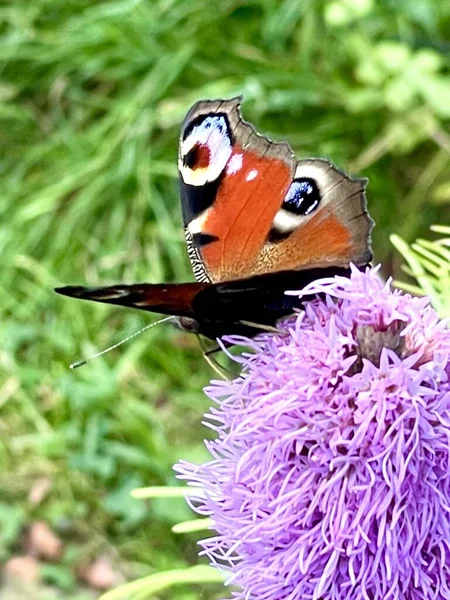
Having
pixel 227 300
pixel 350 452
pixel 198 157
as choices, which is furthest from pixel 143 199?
pixel 350 452

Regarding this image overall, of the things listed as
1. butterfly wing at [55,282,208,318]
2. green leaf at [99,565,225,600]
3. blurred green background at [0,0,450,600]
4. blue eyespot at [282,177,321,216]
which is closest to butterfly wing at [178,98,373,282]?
blue eyespot at [282,177,321,216]

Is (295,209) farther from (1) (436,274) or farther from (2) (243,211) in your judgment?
(1) (436,274)

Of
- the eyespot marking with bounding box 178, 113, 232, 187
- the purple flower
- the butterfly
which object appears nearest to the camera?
the purple flower

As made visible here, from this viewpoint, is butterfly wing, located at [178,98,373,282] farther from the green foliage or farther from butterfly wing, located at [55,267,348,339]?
the green foliage

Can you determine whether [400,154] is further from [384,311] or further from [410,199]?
[384,311]

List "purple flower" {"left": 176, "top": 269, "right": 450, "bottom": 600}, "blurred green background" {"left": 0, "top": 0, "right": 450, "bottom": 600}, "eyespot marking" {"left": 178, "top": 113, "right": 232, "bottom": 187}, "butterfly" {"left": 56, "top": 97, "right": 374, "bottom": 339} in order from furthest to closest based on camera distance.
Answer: "blurred green background" {"left": 0, "top": 0, "right": 450, "bottom": 600} → "eyespot marking" {"left": 178, "top": 113, "right": 232, "bottom": 187} → "butterfly" {"left": 56, "top": 97, "right": 374, "bottom": 339} → "purple flower" {"left": 176, "top": 269, "right": 450, "bottom": 600}

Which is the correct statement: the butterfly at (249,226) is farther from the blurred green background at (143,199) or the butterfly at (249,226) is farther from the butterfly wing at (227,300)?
the blurred green background at (143,199)

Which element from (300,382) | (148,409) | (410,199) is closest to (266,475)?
(300,382)
